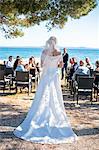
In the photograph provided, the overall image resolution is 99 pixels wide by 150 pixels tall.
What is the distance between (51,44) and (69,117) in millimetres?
2581

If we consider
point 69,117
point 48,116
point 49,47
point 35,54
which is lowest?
point 35,54

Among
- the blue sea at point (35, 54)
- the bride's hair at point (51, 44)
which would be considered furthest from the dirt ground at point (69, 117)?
the blue sea at point (35, 54)

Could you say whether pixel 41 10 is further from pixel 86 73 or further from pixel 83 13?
pixel 86 73

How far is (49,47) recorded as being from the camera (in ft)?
30.1

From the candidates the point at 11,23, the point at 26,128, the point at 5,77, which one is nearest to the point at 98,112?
the point at 26,128

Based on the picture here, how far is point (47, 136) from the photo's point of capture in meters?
8.38

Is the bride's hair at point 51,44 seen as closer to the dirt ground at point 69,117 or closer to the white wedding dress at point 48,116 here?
the white wedding dress at point 48,116

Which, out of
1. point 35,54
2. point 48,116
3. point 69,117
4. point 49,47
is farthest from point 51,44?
point 35,54

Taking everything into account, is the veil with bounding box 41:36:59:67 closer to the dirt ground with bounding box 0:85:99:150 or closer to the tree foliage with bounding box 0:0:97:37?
the dirt ground with bounding box 0:85:99:150

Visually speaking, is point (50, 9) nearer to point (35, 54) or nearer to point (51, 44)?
point (51, 44)

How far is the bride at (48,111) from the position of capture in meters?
8.47

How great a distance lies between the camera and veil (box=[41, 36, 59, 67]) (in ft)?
29.9

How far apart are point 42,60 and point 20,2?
638 cm

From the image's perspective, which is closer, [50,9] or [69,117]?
[69,117]
